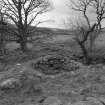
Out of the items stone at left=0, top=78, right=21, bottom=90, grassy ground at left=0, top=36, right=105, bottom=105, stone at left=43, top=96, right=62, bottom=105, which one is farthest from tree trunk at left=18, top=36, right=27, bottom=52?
stone at left=43, top=96, right=62, bottom=105

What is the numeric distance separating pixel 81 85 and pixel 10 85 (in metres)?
3.18

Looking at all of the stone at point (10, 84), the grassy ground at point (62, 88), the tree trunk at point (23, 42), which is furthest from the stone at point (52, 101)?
the tree trunk at point (23, 42)

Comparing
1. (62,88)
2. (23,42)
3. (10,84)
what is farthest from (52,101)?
(23,42)

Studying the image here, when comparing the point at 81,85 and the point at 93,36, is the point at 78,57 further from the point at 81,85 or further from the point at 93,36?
the point at 81,85

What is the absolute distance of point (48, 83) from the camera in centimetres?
849

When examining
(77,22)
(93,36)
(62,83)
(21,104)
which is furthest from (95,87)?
(77,22)

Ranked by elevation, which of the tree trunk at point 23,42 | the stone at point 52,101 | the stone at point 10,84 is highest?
the tree trunk at point 23,42

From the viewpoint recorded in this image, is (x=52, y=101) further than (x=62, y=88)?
No

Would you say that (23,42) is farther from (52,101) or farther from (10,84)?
(52,101)

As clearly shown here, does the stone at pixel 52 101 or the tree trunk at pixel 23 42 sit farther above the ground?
the tree trunk at pixel 23 42

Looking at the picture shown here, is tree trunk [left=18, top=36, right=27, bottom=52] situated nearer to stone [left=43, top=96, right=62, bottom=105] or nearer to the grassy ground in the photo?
the grassy ground

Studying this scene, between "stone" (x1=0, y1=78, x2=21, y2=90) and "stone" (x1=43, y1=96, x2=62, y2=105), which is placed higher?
"stone" (x1=0, y1=78, x2=21, y2=90)

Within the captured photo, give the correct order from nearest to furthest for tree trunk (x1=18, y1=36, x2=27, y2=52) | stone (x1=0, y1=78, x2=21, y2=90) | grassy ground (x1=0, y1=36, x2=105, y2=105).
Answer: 1. grassy ground (x1=0, y1=36, x2=105, y2=105)
2. stone (x1=0, y1=78, x2=21, y2=90)
3. tree trunk (x1=18, y1=36, x2=27, y2=52)

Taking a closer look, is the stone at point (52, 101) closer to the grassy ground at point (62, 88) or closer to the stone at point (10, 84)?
the grassy ground at point (62, 88)
